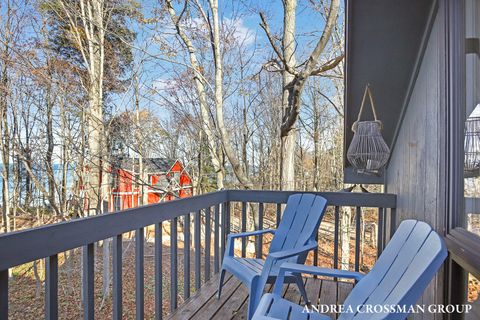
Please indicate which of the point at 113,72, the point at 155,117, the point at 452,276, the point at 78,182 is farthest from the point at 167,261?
the point at 452,276

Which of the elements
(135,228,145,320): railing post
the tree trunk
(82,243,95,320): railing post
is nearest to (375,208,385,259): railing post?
(135,228,145,320): railing post

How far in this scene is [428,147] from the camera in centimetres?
188

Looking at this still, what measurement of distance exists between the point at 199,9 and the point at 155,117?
2.66 metres

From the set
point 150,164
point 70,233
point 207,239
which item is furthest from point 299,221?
point 150,164

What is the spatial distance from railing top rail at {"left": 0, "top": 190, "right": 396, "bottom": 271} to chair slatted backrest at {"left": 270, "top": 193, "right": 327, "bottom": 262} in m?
Answer: 0.42

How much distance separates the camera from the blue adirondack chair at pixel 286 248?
212 centimetres

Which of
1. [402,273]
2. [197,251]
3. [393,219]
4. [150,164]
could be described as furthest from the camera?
[150,164]

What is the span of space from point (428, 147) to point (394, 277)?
3.09 ft

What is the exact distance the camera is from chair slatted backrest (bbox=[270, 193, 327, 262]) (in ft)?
8.09

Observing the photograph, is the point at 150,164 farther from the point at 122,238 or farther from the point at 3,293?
the point at 3,293

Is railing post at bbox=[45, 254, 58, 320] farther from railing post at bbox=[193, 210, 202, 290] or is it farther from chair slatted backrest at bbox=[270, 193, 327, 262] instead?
chair slatted backrest at bbox=[270, 193, 327, 262]

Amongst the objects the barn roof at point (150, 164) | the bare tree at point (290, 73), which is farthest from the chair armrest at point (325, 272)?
the barn roof at point (150, 164)

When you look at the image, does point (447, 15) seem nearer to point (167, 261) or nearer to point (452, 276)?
point (452, 276)

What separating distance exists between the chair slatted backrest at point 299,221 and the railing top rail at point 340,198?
0.96 feet
